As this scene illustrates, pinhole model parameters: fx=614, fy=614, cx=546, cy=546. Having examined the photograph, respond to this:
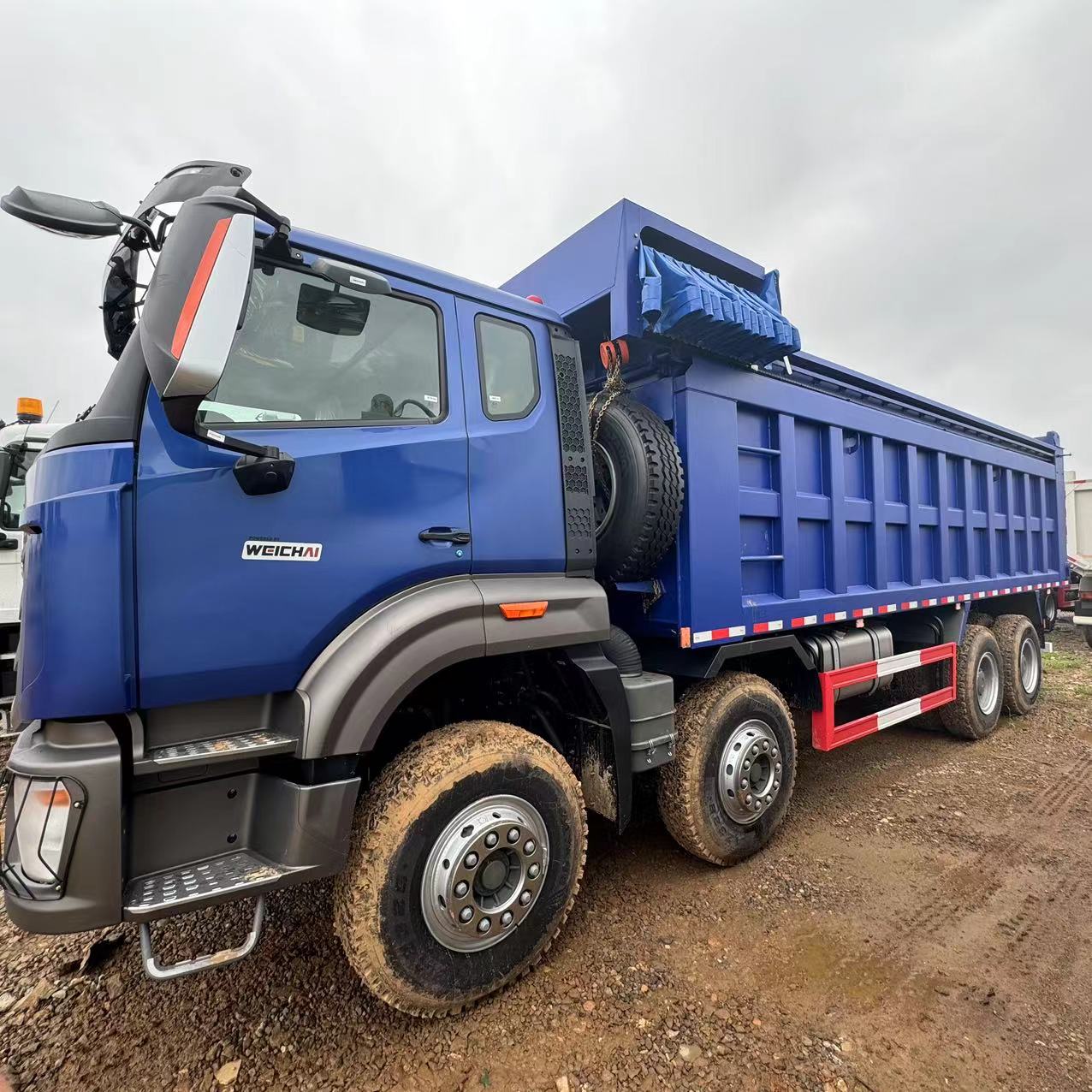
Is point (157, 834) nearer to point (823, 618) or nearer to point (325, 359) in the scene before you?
point (325, 359)

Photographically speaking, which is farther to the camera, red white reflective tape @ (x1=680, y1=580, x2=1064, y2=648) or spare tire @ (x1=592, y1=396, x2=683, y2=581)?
red white reflective tape @ (x1=680, y1=580, x2=1064, y2=648)

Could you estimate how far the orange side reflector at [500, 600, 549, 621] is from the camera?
2.28 meters

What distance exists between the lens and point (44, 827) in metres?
1.58

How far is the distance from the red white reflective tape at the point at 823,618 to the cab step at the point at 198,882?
6.43ft

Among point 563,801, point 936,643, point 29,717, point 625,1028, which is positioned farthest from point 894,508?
point 29,717

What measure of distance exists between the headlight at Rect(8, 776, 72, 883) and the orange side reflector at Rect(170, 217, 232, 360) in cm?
116

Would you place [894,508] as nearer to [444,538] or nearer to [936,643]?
[936,643]

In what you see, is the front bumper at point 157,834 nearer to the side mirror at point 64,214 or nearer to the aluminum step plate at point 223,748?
the aluminum step plate at point 223,748

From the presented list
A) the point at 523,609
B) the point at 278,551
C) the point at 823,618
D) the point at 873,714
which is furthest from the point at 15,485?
the point at 873,714

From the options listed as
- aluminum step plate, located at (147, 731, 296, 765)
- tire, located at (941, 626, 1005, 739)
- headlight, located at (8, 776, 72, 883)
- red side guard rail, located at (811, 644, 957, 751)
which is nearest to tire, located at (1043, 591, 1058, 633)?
tire, located at (941, 626, 1005, 739)

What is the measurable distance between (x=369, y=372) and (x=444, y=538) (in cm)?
64

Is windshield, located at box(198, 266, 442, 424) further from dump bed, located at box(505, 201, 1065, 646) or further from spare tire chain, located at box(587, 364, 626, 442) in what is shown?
dump bed, located at box(505, 201, 1065, 646)

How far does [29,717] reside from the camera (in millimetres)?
1614

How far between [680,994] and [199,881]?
173 centimetres
